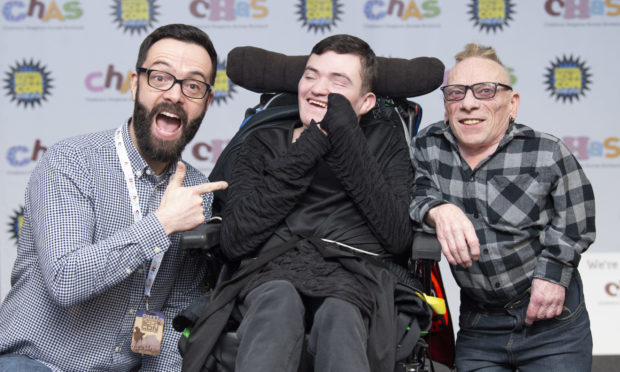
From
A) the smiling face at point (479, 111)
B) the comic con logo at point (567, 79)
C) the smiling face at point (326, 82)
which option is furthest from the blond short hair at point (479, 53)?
the comic con logo at point (567, 79)

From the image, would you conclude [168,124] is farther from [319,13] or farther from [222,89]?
[319,13]

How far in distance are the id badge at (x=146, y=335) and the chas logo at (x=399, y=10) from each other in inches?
98.0

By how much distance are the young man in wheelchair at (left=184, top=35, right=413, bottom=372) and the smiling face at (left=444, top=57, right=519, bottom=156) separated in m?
0.23

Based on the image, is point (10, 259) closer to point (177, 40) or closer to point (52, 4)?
point (52, 4)

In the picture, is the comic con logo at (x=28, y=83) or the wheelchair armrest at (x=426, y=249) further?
the comic con logo at (x=28, y=83)

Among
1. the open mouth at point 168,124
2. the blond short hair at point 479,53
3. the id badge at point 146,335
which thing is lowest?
the id badge at point 146,335

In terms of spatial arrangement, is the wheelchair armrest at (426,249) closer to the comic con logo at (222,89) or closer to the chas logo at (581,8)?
the comic con logo at (222,89)

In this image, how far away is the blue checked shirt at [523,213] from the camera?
2.00 m

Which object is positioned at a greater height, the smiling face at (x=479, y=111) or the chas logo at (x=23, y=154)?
the smiling face at (x=479, y=111)

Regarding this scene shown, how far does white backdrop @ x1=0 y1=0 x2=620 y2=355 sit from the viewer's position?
12.6 ft

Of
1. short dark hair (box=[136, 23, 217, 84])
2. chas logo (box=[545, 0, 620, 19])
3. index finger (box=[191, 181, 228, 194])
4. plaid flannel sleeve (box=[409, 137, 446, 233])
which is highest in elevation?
chas logo (box=[545, 0, 620, 19])

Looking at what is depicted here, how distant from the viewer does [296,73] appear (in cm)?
248

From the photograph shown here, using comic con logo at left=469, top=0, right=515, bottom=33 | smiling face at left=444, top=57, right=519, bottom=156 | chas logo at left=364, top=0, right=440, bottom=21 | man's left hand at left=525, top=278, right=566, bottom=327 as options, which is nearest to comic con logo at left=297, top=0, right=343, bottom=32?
chas logo at left=364, top=0, right=440, bottom=21

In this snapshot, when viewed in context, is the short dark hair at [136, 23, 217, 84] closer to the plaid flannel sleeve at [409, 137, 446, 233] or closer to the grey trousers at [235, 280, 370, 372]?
the plaid flannel sleeve at [409, 137, 446, 233]
